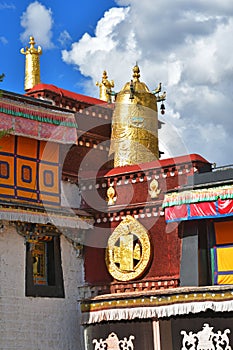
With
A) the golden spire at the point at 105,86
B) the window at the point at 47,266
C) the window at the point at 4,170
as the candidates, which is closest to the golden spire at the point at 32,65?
the golden spire at the point at 105,86

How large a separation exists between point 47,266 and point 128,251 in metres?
1.44

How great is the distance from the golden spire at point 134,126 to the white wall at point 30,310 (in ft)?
6.67

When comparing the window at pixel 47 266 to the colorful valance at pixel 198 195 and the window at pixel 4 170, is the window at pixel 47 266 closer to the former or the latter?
the window at pixel 4 170

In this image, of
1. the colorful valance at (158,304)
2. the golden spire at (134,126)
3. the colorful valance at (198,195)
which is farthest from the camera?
the golden spire at (134,126)

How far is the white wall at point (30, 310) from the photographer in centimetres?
1272

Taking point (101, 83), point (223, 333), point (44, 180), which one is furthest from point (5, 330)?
point (101, 83)

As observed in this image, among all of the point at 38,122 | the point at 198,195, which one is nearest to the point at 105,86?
the point at 38,122

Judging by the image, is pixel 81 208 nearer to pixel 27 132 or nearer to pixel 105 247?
pixel 105 247

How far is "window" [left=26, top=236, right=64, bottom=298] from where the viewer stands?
13.4 metres

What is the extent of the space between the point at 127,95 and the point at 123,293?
3978 mm

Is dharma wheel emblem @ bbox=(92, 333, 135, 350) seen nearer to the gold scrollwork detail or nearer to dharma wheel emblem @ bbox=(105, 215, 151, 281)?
dharma wheel emblem @ bbox=(105, 215, 151, 281)

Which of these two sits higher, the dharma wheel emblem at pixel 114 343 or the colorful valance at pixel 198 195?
the colorful valance at pixel 198 195

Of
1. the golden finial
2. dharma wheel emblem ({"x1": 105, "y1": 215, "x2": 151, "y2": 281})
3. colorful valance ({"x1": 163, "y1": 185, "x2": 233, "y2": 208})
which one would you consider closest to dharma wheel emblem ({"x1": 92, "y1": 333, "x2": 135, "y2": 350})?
dharma wheel emblem ({"x1": 105, "y1": 215, "x2": 151, "y2": 281})

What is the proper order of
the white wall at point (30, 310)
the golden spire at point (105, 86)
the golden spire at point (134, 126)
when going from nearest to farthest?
the white wall at point (30, 310) < the golden spire at point (134, 126) < the golden spire at point (105, 86)
